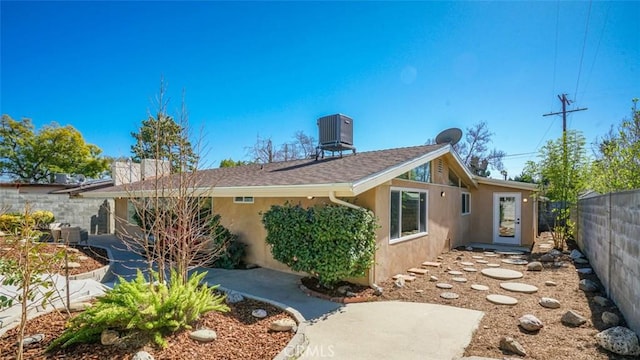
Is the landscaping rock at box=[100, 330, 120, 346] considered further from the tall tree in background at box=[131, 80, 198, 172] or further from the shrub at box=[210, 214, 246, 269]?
the shrub at box=[210, 214, 246, 269]

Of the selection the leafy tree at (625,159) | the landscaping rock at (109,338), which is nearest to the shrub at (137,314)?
the landscaping rock at (109,338)

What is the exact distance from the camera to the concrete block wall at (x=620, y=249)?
15.3 feet

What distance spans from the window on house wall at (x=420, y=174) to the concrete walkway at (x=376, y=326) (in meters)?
3.91

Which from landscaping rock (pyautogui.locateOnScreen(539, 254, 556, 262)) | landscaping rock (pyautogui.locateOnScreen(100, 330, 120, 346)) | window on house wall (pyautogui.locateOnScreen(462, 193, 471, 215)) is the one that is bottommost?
landscaping rock (pyautogui.locateOnScreen(539, 254, 556, 262))

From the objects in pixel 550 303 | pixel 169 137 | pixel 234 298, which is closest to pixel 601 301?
pixel 550 303

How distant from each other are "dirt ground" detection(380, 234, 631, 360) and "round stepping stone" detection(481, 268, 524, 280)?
0.62 ft

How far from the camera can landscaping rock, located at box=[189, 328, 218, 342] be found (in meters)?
4.12

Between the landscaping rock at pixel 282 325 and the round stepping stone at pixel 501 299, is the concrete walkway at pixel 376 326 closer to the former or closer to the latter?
the landscaping rock at pixel 282 325

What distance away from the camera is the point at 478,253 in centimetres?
1194

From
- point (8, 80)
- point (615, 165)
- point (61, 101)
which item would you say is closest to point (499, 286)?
point (615, 165)

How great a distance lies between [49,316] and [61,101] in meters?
14.1

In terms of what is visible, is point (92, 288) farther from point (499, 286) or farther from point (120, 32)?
point (499, 286)

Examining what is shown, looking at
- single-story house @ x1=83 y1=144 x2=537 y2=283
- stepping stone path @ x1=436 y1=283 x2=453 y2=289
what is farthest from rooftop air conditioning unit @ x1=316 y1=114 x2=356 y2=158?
stepping stone path @ x1=436 y1=283 x2=453 y2=289

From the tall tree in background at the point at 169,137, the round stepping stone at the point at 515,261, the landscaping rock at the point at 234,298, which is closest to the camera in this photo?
the tall tree in background at the point at 169,137
